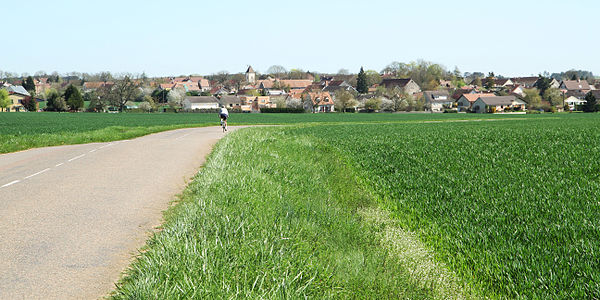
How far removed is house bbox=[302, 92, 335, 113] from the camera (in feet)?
463

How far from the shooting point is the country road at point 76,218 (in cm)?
561

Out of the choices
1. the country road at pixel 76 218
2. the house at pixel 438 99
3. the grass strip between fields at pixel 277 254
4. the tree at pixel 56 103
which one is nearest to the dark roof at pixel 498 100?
the house at pixel 438 99

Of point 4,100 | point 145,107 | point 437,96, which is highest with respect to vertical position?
point 4,100

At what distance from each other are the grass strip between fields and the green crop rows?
41 centimetres

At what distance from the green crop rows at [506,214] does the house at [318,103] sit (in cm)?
12620

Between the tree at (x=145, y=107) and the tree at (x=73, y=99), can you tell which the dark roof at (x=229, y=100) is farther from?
the tree at (x=73, y=99)

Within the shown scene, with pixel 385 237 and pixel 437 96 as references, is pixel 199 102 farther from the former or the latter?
pixel 385 237

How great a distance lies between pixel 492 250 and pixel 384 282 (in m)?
1.42

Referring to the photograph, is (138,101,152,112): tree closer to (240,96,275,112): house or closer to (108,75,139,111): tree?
(108,75,139,111): tree

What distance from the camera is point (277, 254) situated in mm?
5863

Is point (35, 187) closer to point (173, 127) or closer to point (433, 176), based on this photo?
point (433, 176)

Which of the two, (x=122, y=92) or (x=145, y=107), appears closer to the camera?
(x=145, y=107)

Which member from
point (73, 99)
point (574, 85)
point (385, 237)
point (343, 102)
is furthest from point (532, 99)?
point (385, 237)

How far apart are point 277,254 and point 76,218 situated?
14.8 ft
